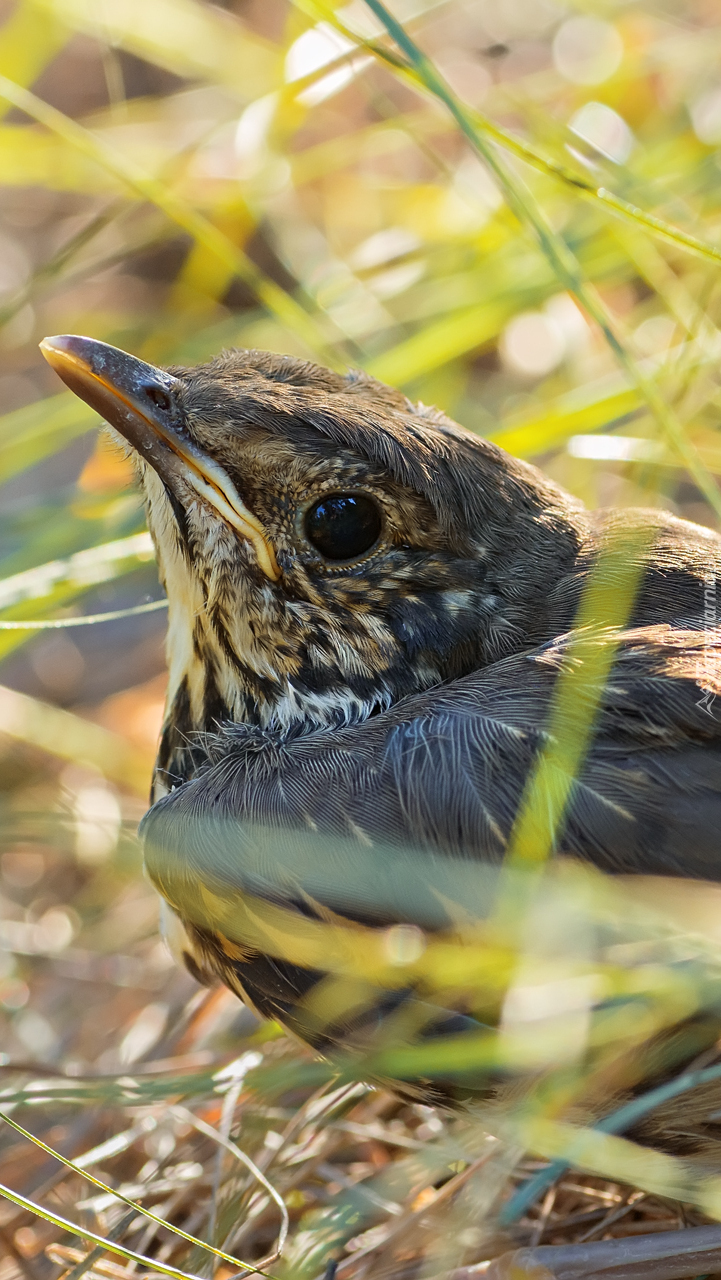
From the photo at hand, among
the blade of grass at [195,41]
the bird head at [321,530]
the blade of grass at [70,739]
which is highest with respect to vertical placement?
the blade of grass at [195,41]

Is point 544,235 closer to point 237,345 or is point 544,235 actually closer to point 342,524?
point 342,524

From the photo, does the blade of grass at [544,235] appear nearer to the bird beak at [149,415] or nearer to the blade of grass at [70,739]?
the bird beak at [149,415]

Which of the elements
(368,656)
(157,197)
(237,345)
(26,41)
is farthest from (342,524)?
(26,41)

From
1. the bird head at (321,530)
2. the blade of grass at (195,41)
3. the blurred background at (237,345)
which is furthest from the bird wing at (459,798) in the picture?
the blade of grass at (195,41)

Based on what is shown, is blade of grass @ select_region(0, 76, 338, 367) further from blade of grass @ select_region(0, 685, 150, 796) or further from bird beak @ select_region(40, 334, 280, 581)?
blade of grass @ select_region(0, 685, 150, 796)

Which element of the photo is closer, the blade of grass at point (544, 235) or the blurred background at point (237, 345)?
the blade of grass at point (544, 235)
